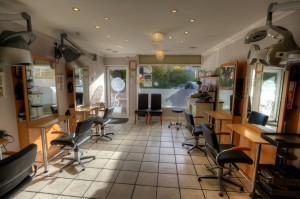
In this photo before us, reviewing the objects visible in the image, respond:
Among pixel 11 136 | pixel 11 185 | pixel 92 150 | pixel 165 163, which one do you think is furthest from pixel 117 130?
pixel 11 185

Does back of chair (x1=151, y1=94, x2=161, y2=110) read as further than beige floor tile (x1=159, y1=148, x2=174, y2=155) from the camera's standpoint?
Yes

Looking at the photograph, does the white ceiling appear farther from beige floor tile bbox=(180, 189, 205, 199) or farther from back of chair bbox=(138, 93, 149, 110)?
back of chair bbox=(138, 93, 149, 110)

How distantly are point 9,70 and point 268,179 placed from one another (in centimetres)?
361

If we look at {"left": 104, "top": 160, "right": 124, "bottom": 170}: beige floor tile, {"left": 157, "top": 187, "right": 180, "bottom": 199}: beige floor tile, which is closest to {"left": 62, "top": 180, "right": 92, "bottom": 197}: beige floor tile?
{"left": 104, "top": 160, "right": 124, "bottom": 170}: beige floor tile

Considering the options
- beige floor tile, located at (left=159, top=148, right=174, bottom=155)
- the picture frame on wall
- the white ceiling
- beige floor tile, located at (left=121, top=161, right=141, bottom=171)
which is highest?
the white ceiling

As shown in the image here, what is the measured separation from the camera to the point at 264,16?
2.21 meters

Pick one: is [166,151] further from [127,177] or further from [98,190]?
[98,190]

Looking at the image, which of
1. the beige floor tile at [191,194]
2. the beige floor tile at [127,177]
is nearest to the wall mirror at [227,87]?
the beige floor tile at [191,194]

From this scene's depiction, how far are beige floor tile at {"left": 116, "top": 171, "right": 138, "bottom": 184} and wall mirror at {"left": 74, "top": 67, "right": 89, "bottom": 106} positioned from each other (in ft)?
7.22

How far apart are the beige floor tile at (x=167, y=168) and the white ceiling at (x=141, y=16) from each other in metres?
2.38

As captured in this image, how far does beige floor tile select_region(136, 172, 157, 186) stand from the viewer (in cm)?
218

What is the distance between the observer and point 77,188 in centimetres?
207

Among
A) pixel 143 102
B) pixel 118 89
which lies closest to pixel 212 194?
pixel 143 102

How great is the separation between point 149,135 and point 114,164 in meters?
1.54
